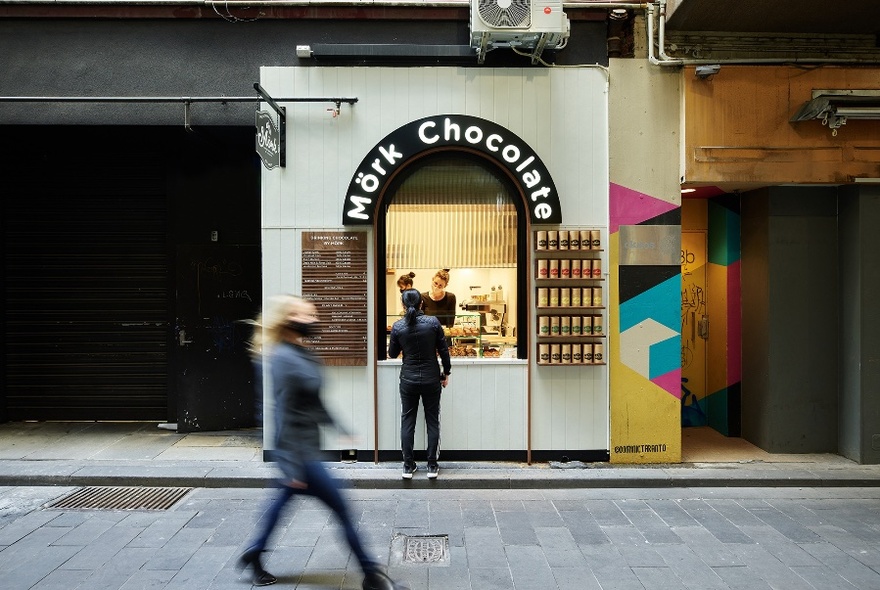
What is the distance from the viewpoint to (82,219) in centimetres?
949

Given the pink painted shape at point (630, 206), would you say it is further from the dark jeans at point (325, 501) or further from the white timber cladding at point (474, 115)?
the dark jeans at point (325, 501)

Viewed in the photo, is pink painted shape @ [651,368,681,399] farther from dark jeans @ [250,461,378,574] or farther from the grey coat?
the grey coat

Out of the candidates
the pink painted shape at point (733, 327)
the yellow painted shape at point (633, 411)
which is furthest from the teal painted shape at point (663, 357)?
the pink painted shape at point (733, 327)

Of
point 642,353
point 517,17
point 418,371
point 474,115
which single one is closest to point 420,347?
point 418,371

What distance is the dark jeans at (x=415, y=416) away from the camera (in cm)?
699

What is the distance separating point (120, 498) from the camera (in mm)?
6559

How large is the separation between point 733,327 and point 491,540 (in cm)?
507

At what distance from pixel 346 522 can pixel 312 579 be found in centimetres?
62

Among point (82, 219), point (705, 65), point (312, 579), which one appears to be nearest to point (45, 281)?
point (82, 219)

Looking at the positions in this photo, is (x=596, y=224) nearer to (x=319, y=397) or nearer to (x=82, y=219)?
(x=319, y=397)

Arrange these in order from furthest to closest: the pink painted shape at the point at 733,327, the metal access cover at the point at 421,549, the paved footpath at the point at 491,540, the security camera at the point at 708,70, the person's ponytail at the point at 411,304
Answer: the pink painted shape at the point at 733,327 < the security camera at the point at 708,70 < the person's ponytail at the point at 411,304 < the metal access cover at the point at 421,549 < the paved footpath at the point at 491,540

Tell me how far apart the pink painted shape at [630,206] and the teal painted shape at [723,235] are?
1.60 m

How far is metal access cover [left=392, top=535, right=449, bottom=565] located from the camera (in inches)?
201

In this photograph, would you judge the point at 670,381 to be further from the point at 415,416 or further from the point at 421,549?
the point at 421,549
